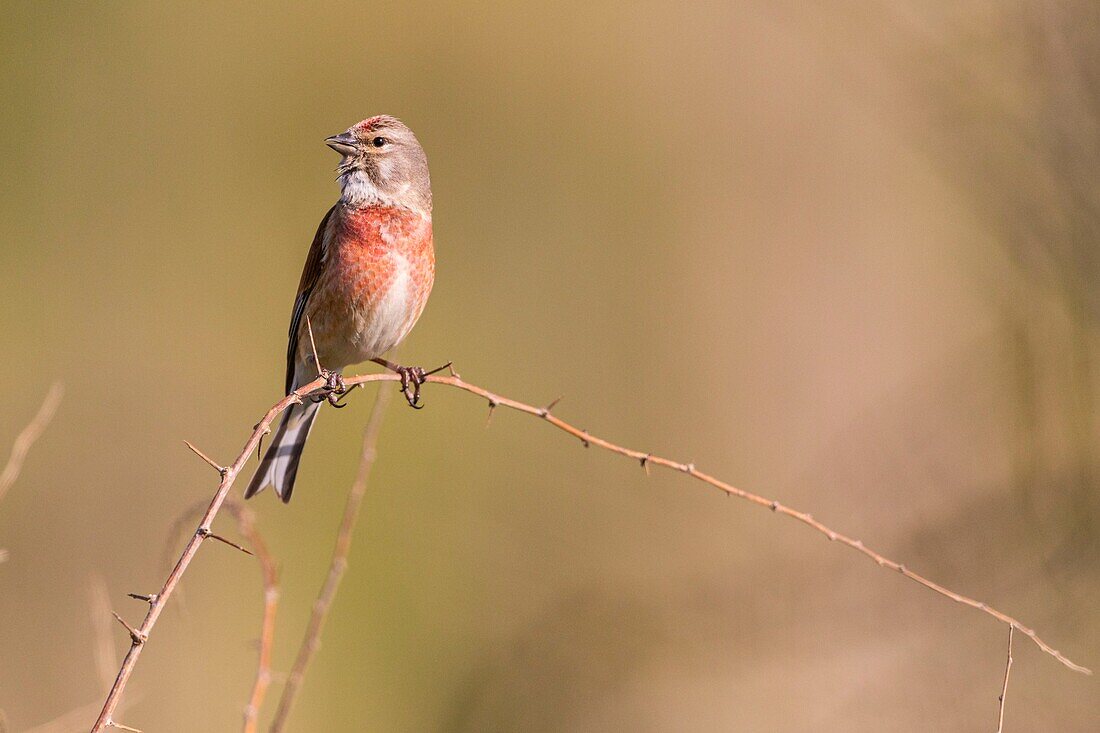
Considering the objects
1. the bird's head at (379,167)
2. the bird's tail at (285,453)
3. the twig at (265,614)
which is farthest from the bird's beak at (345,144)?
the twig at (265,614)

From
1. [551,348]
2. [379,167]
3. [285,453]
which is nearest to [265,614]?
[285,453]

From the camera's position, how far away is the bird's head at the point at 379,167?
12.8ft

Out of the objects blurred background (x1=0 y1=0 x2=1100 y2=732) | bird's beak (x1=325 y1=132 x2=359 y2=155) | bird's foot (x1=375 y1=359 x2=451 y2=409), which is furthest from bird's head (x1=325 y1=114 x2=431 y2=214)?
blurred background (x1=0 y1=0 x2=1100 y2=732)

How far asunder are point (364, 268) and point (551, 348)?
4655mm

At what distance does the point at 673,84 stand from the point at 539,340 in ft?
9.89

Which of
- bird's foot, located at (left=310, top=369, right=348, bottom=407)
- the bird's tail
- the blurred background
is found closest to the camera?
bird's foot, located at (left=310, top=369, right=348, bottom=407)

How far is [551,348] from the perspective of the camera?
330 inches

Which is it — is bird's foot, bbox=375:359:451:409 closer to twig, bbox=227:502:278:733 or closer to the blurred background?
twig, bbox=227:502:278:733

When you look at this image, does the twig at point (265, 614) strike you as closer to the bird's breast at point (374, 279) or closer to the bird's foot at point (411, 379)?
the bird's foot at point (411, 379)

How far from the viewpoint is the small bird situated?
149 inches

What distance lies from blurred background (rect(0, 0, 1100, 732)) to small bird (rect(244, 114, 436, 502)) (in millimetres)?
1808

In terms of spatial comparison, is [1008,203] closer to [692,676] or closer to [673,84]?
[692,676]

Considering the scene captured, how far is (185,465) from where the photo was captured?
7.64 meters

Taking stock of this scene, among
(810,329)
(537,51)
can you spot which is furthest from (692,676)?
(537,51)
